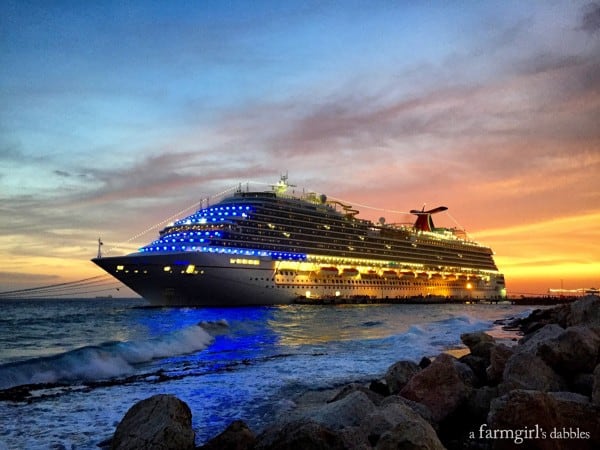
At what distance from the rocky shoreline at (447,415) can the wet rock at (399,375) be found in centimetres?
2

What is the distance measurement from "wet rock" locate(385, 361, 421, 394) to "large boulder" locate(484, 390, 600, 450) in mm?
3476

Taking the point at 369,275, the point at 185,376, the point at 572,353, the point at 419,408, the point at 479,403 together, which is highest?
the point at 369,275

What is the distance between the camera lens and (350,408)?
21.6 feet

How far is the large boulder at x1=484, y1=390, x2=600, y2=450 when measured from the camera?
5.30m

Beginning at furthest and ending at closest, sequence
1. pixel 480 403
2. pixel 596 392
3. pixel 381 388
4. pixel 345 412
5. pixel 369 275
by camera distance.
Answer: pixel 369 275, pixel 381 388, pixel 480 403, pixel 345 412, pixel 596 392

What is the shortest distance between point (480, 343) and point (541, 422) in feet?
21.6

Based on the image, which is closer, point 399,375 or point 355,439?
point 355,439

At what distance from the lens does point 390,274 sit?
297 ft

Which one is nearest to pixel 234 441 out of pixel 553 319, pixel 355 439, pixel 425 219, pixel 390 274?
pixel 355 439

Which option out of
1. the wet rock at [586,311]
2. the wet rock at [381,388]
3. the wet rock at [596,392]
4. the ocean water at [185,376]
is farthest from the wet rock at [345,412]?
the wet rock at [586,311]

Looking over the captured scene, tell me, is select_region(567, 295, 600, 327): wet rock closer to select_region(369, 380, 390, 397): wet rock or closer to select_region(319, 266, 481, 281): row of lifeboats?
select_region(369, 380, 390, 397): wet rock

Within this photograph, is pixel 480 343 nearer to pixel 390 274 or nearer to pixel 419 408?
pixel 419 408

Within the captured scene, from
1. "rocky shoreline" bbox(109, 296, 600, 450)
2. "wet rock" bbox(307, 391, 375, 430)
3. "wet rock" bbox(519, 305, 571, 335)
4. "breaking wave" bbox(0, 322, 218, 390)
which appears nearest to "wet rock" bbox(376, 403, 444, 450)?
"rocky shoreline" bbox(109, 296, 600, 450)

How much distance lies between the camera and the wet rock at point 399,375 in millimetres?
8992
